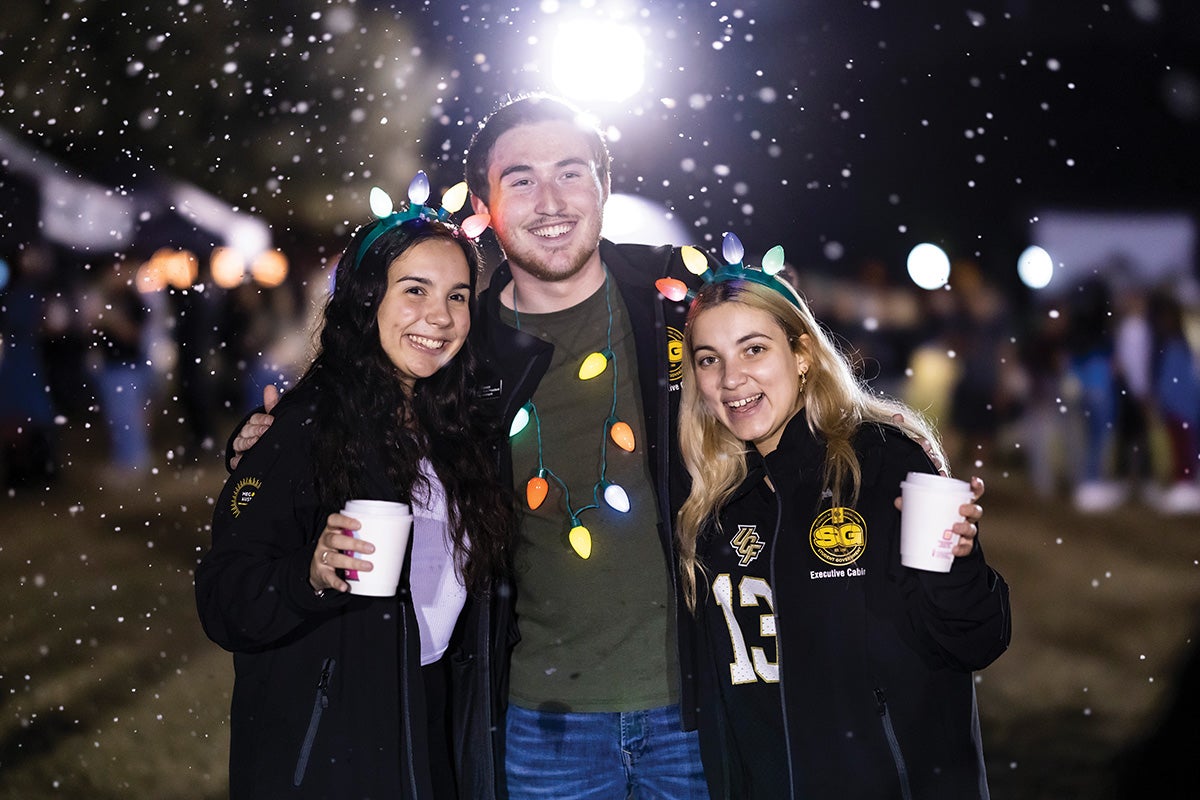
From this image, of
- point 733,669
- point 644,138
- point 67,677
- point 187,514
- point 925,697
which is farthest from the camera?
point 644,138

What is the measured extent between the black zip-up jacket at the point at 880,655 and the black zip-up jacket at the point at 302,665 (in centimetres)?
76

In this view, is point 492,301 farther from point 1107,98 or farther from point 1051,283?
point 1051,283

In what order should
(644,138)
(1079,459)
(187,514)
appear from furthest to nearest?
(644,138) → (1079,459) → (187,514)

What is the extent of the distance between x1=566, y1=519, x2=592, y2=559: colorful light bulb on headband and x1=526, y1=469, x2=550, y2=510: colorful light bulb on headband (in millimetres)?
116

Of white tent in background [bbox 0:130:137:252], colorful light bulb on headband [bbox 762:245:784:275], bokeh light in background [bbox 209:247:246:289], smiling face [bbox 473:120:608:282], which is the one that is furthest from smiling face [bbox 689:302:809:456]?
bokeh light in background [bbox 209:247:246:289]

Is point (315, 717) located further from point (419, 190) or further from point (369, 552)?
point (419, 190)

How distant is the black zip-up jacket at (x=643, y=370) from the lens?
2.26 m

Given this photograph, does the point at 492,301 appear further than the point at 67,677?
No

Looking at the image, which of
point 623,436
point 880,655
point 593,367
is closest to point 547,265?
point 593,367

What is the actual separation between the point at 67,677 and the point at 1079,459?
11.3 m

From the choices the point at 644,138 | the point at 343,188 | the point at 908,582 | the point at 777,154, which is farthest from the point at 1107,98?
the point at 908,582

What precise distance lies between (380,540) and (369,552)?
0.03 m

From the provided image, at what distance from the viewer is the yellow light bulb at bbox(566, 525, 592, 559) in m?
2.25

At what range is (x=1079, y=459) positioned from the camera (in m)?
12.1
